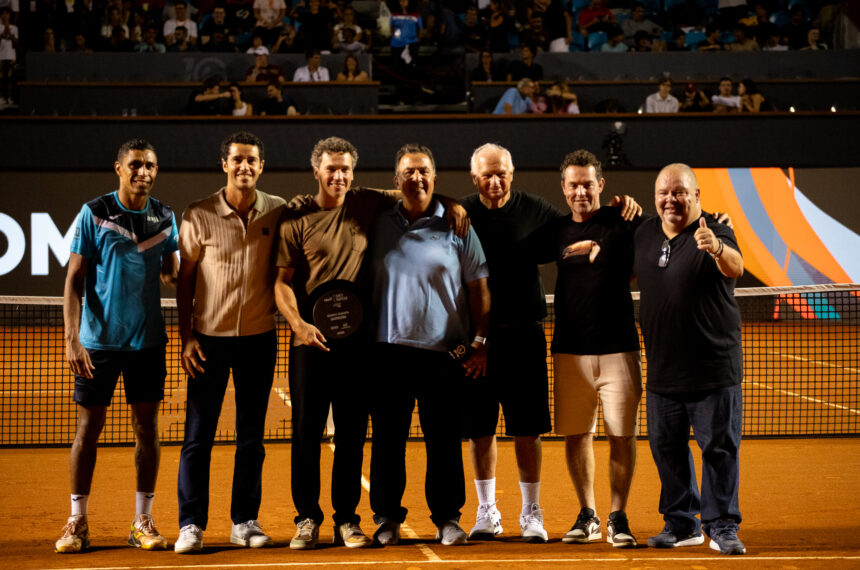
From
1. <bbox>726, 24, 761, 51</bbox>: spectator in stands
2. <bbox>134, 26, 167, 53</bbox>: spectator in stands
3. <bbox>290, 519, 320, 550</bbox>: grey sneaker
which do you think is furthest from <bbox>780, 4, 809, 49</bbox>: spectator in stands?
<bbox>290, 519, 320, 550</bbox>: grey sneaker

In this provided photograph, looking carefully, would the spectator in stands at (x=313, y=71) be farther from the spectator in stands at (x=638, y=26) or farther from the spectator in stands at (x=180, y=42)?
the spectator in stands at (x=638, y=26)

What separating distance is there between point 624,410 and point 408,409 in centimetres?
117

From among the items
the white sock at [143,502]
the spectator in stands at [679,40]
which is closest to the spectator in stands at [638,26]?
the spectator in stands at [679,40]

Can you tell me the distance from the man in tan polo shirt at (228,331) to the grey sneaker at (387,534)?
1.93 feet

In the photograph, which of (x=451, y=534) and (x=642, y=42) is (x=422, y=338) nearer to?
(x=451, y=534)

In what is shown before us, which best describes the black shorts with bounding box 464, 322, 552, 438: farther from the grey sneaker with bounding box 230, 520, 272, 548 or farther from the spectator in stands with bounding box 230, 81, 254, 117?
the spectator in stands with bounding box 230, 81, 254, 117

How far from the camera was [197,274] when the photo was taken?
5312 mm

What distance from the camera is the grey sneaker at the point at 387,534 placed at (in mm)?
5262

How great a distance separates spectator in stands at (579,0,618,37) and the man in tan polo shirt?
1515 cm

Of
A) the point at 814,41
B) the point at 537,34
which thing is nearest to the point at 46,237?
the point at 537,34

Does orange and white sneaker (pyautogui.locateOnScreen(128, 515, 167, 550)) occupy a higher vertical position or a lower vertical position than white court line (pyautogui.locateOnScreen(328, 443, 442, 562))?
higher

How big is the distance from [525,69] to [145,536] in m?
13.6

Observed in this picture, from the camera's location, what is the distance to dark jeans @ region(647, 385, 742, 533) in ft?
16.9

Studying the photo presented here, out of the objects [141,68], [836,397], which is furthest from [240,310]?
[141,68]
